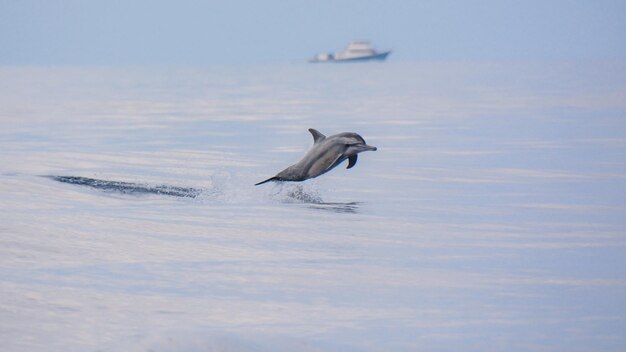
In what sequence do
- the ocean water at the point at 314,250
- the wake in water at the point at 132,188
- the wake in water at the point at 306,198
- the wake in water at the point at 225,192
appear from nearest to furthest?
the ocean water at the point at 314,250, the wake in water at the point at 306,198, the wake in water at the point at 225,192, the wake in water at the point at 132,188

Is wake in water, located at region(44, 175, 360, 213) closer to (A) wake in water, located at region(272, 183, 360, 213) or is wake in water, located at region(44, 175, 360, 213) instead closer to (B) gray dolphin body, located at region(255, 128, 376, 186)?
(A) wake in water, located at region(272, 183, 360, 213)

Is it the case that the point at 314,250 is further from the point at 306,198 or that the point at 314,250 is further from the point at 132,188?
the point at 132,188

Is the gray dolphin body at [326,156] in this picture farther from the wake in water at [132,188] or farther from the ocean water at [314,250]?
the wake in water at [132,188]

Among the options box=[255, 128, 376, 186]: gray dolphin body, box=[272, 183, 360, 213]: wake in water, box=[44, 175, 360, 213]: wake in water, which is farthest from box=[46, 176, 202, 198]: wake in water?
box=[255, 128, 376, 186]: gray dolphin body

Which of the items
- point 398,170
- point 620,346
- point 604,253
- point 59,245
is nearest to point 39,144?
point 398,170

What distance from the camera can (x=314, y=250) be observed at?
421 inches

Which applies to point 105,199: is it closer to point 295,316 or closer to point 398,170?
point 398,170

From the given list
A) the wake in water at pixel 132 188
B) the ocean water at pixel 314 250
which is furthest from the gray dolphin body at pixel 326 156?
the wake in water at pixel 132 188

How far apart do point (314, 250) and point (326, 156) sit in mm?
3412

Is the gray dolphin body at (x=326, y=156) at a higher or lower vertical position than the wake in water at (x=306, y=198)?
higher

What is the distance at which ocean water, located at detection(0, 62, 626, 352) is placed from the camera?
7.60 metres

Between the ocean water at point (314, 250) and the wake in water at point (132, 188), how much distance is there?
4cm

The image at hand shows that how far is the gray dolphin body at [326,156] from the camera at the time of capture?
13.9 meters

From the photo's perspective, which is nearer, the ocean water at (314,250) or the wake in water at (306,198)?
the ocean water at (314,250)
